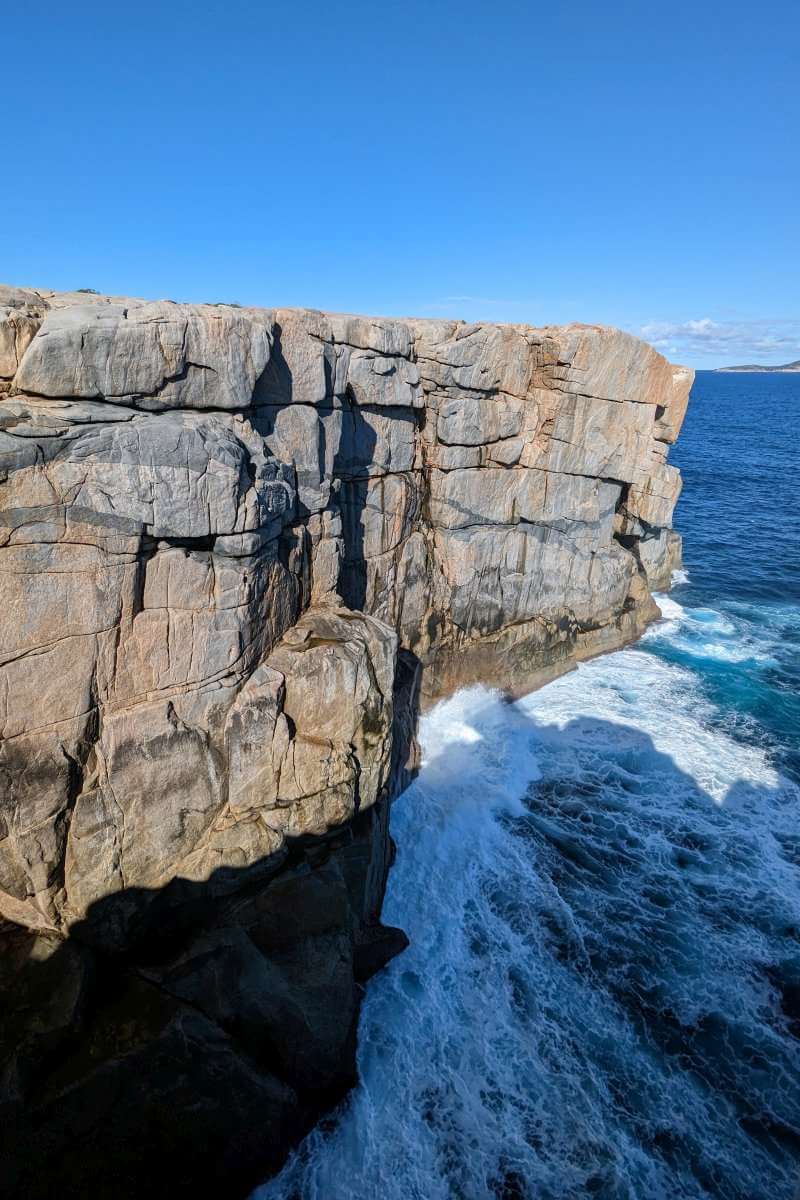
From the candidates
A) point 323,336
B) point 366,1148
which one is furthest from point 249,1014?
point 323,336

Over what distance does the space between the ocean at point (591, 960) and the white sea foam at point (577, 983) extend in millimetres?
58

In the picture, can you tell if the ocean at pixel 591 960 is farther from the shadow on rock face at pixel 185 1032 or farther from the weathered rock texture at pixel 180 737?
the weathered rock texture at pixel 180 737

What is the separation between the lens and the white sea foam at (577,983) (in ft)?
50.6

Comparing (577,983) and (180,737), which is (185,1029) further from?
(577,983)

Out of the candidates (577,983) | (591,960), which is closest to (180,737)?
(577,983)

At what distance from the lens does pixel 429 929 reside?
21.0 m

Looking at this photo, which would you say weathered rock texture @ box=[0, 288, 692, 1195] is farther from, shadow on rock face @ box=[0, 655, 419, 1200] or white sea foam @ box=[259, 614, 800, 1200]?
white sea foam @ box=[259, 614, 800, 1200]

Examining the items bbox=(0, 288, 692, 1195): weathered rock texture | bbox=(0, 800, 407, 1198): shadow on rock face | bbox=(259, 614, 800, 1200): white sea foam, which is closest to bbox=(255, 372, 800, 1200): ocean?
bbox=(259, 614, 800, 1200): white sea foam

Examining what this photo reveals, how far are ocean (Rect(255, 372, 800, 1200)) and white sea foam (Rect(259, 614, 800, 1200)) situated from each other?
0.06 meters

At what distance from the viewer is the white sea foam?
15.4 meters

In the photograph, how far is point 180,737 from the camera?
1664 cm

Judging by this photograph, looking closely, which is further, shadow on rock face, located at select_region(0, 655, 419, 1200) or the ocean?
the ocean

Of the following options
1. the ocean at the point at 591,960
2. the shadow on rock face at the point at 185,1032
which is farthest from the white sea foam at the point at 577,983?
the shadow on rock face at the point at 185,1032

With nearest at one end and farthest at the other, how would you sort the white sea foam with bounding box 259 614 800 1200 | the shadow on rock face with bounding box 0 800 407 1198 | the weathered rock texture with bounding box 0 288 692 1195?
the shadow on rock face with bounding box 0 800 407 1198, the weathered rock texture with bounding box 0 288 692 1195, the white sea foam with bounding box 259 614 800 1200
